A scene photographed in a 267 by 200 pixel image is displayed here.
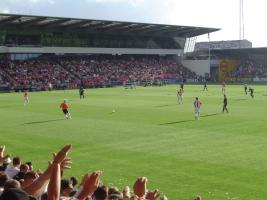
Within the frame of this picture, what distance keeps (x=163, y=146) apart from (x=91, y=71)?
75280 millimetres

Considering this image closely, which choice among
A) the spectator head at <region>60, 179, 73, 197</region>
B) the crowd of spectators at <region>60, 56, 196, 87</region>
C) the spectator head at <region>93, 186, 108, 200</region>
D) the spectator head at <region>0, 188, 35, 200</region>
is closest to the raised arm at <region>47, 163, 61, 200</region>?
the spectator head at <region>0, 188, 35, 200</region>

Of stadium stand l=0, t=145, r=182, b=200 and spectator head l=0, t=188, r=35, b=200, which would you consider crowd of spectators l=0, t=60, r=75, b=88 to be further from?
spectator head l=0, t=188, r=35, b=200

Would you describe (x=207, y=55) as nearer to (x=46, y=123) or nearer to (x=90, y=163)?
(x=46, y=123)

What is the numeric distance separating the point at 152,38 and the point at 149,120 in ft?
264

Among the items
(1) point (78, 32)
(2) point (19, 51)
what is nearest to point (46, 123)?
(2) point (19, 51)

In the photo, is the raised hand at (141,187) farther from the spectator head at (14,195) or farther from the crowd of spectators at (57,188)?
the spectator head at (14,195)

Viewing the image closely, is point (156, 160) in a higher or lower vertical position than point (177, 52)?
lower

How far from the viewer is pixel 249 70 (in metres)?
108

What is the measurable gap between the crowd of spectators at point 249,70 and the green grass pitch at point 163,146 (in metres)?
67.7

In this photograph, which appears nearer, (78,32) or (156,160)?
(156,160)

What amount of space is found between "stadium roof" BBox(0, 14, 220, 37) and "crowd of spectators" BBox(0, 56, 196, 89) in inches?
262

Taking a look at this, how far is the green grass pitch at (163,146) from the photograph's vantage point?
645 inches

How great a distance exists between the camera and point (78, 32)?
98375mm

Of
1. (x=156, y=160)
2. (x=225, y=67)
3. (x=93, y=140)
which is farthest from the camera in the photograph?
(x=225, y=67)
